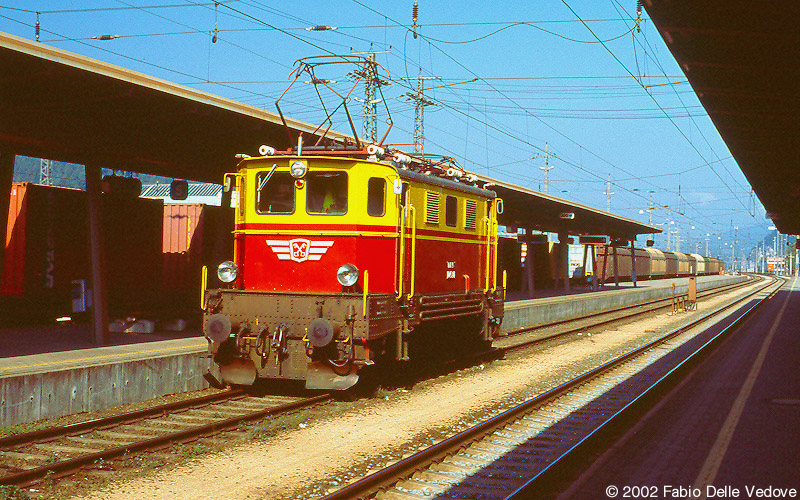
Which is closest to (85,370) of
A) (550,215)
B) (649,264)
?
(550,215)

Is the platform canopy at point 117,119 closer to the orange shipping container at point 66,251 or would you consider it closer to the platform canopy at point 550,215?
the orange shipping container at point 66,251

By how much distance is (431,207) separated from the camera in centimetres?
1256

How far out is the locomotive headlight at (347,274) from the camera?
1073 centimetres

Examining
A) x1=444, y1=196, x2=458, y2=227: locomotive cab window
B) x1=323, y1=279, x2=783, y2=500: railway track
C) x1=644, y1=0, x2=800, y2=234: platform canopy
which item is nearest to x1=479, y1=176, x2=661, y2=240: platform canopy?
x1=644, y1=0, x2=800, y2=234: platform canopy

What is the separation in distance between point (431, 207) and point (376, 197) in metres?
1.48

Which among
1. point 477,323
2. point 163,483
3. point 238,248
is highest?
point 238,248

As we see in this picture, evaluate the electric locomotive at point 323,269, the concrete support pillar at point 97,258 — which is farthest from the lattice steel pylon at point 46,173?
the electric locomotive at point 323,269

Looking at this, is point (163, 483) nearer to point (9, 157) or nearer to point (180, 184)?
point (9, 157)

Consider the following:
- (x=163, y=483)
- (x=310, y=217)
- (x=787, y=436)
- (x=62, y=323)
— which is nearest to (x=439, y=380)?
(x=310, y=217)

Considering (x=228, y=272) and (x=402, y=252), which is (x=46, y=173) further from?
(x=402, y=252)

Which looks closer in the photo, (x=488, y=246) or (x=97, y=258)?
(x=97, y=258)

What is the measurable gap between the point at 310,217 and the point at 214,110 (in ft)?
11.7

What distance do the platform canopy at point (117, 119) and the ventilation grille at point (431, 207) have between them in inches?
154

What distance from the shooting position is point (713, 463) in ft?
26.1
